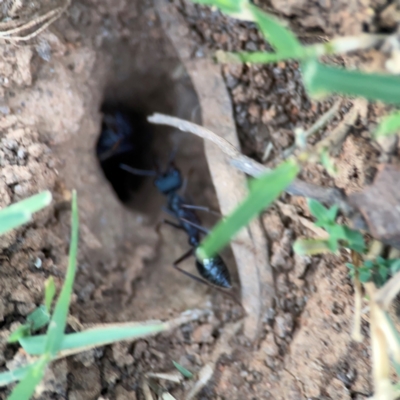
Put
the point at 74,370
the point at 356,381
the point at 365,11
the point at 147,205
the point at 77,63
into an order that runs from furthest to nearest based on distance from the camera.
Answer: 1. the point at 147,205
2. the point at 77,63
3. the point at 74,370
4. the point at 356,381
5. the point at 365,11

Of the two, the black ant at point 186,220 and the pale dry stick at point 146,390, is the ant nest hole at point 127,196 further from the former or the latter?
the pale dry stick at point 146,390

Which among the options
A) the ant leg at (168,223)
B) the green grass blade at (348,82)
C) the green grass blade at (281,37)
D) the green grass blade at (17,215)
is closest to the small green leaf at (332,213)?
the green grass blade at (348,82)

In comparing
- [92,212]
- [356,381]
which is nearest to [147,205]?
[92,212]

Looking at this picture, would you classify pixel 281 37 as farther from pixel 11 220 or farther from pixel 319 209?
pixel 11 220

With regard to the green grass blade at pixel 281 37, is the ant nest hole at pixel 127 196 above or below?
below

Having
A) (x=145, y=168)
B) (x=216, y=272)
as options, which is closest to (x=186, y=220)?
(x=216, y=272)

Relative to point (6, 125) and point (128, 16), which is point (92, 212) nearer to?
point (6, 125)
